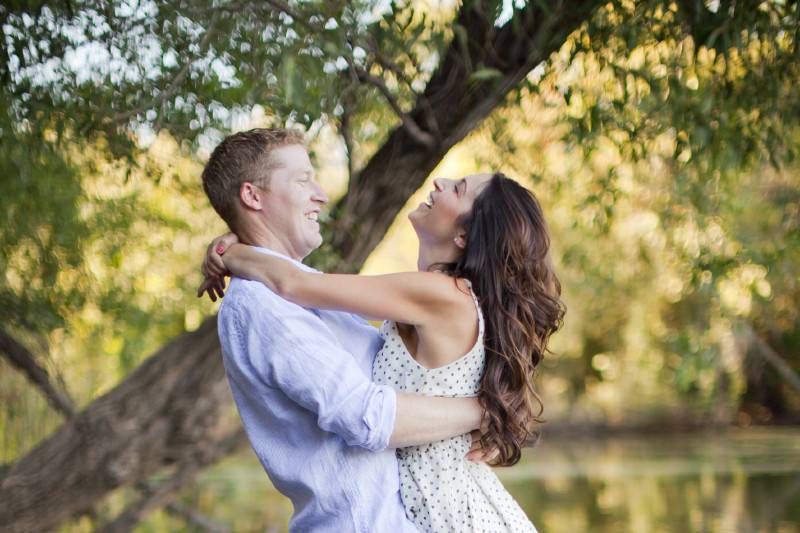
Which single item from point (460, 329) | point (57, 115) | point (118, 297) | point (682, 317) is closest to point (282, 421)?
point (460, 329)

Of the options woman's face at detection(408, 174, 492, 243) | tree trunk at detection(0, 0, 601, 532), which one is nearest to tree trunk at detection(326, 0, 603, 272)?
tree trunk at detection(0, 0, 601, 532)

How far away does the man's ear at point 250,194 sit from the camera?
237 cm

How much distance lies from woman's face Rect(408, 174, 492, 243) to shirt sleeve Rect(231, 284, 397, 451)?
0.48 m

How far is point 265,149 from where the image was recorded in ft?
7.80

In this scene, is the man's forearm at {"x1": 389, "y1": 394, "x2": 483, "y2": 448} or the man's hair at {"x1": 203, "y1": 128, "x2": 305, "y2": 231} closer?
the man's forearm at {"x1": 389, "y1": 394, "x2": 483, "y2": 448}

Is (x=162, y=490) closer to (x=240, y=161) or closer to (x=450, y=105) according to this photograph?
(x=450, y=105)

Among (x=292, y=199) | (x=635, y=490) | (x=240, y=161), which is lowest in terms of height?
(x=635, y=490)

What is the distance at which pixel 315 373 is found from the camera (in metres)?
2.05

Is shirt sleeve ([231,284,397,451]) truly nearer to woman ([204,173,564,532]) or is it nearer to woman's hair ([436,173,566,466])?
woman ([204,173,564,532])

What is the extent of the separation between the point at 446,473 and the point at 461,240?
1.81 ft

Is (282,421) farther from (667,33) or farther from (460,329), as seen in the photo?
(667,33)

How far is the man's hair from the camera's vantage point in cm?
237

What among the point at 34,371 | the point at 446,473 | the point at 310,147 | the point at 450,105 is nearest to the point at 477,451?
the point at 446,473

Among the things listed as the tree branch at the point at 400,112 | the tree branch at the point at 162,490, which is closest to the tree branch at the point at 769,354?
the tree branch at the point at 162,490
